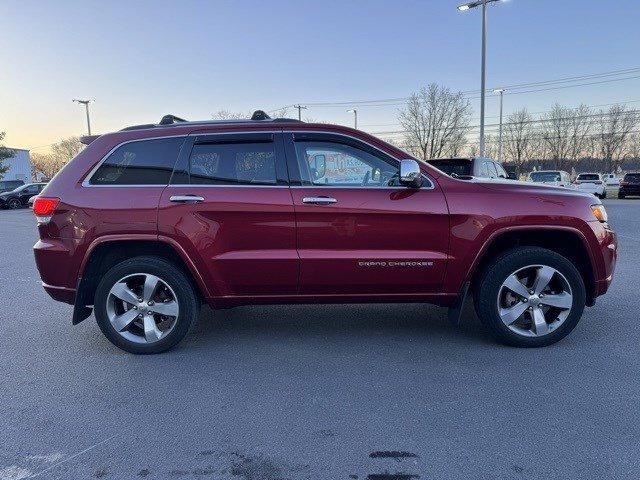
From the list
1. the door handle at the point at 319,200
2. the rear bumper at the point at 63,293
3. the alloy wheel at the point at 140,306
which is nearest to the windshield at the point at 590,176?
the door handle at the point at 319,200

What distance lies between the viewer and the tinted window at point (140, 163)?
12.7ft

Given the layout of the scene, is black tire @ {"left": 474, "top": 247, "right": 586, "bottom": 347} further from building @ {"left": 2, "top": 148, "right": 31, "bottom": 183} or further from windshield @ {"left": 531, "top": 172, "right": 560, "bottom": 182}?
building @ {"left": 2, "top": 148, "right": 31, "bottom": 183}

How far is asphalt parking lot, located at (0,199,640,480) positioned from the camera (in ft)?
8.17

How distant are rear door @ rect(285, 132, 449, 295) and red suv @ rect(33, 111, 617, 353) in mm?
11

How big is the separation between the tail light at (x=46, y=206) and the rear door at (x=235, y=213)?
0.88 metres

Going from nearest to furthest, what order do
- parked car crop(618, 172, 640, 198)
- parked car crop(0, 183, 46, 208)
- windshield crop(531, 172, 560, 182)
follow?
1. windshield crop(531, 172, 560, 182)
2. parked car crop(618, 172, 640, 198)
3. parked car crop(0, 183, 46, 208)

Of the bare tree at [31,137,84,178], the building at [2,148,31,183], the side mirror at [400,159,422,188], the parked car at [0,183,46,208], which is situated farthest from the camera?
the bare tree at [31,137,84,178]

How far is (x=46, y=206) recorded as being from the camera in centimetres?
382

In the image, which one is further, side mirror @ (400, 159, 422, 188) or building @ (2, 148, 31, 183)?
building @ (2, 148, 31, 183)

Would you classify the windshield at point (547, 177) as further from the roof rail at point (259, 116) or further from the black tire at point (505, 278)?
the roof rail at point (259, 116)

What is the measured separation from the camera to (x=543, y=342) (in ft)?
13.0

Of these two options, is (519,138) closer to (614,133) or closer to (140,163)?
(614,133)

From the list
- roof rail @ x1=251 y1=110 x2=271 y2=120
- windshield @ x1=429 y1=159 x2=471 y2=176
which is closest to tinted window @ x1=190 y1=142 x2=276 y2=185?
roof rail @ x1=251 y1=110 x2=271 y2=120

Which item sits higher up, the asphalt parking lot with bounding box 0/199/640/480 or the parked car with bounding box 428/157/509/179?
the parked car with bounding box 428/157/509/179
